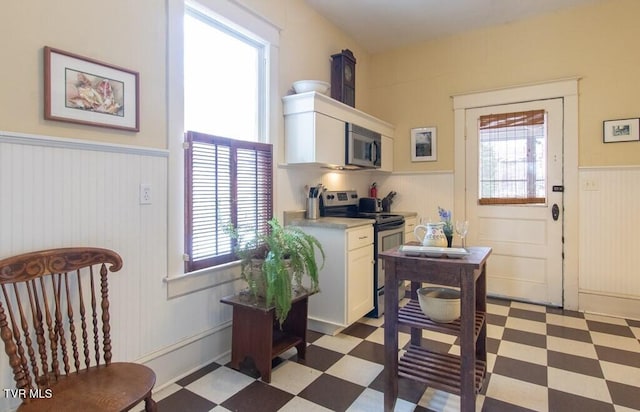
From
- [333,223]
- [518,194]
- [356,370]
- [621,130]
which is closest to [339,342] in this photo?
[356,370]

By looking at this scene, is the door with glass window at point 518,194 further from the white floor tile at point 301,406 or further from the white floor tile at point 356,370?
the white floor tile at point 301,406

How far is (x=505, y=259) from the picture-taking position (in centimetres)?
368

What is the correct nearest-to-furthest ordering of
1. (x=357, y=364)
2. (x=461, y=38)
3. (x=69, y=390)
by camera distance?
(x=69, y=390) → (x=357, y=364) → (x=461, y=38)

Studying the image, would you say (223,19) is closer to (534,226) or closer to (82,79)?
(82,79)

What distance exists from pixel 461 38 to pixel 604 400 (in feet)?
11.2

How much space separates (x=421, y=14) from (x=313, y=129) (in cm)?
170

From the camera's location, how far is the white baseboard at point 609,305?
3.13m

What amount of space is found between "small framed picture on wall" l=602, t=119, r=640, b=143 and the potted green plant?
2898 millimetres

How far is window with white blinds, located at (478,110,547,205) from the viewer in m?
3.47

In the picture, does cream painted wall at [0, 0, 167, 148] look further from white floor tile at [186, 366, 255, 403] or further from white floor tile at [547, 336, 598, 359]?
white floor tile at [547, 336, 598, 359]

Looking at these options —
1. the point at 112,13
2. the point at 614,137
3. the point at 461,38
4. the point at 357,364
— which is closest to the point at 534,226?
the point at 614,137

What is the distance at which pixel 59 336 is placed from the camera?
4.90 ft

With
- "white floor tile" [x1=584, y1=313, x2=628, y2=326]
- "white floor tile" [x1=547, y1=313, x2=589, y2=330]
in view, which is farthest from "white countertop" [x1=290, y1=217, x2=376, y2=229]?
"white floor tile" [x1=584, y1=313, x2=628, y2=326]

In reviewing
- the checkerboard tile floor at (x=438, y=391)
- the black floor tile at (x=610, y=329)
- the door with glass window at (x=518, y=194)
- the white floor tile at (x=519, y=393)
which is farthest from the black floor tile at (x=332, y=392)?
the door with glass window at (x=518, y=194)
